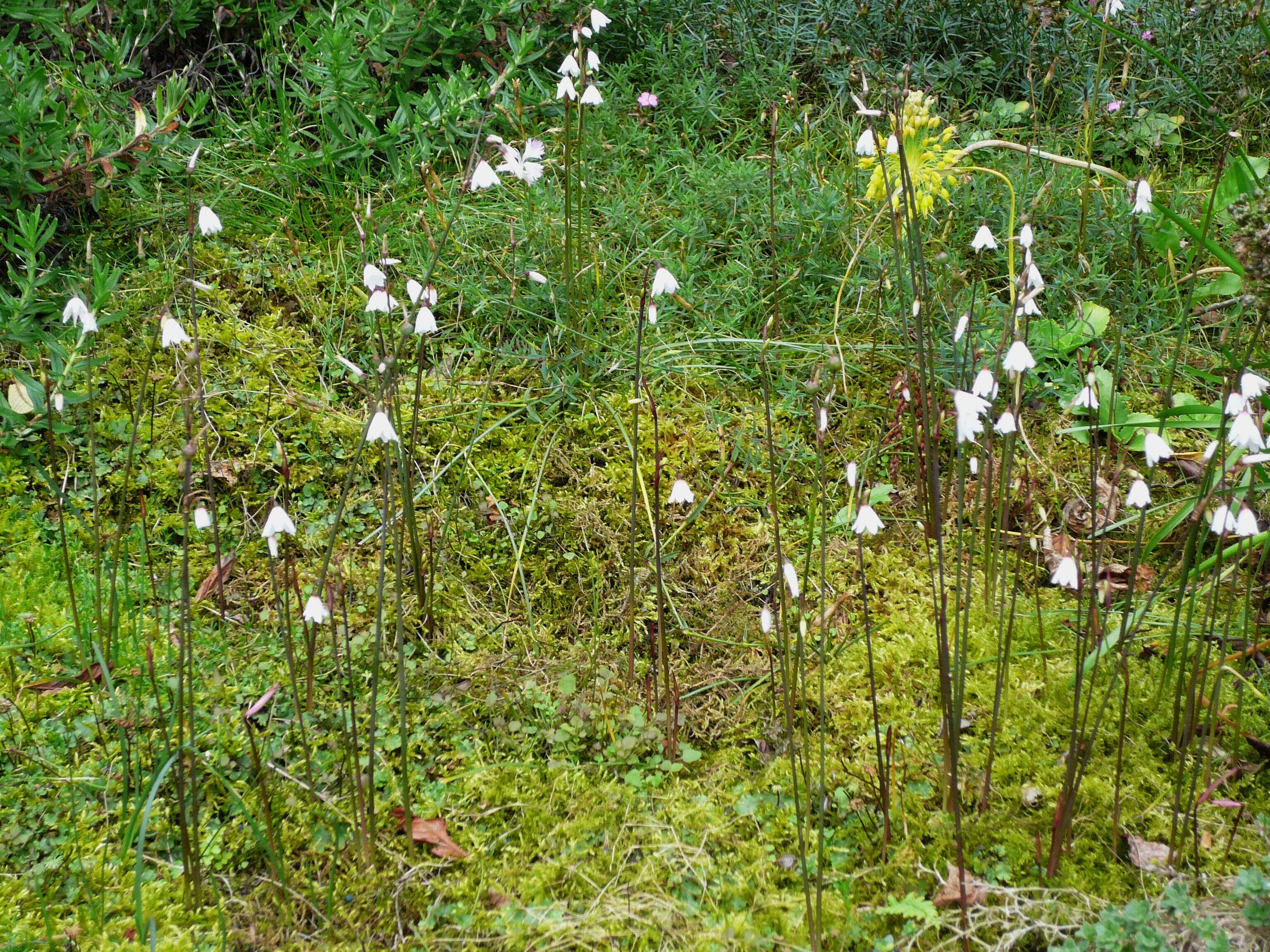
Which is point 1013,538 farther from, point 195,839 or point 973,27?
point 973,27

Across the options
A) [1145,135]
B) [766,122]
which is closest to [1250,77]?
[1145,135]

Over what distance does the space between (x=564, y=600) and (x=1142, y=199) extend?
2.02 m

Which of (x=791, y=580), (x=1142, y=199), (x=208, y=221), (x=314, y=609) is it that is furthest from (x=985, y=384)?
(x=208, y=221)

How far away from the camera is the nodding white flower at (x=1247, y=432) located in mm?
1759

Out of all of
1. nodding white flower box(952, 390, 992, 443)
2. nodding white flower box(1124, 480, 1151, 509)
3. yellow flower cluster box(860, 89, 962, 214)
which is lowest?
nodding white flower box(1124, 480, 1151, 509)

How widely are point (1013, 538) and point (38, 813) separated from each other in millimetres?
2725

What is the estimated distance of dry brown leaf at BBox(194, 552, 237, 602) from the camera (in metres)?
2.82

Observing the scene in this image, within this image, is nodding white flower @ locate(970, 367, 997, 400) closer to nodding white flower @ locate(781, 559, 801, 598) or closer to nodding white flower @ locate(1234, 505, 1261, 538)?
nodding white flower @ locate(1234, 505, 1261, 538)

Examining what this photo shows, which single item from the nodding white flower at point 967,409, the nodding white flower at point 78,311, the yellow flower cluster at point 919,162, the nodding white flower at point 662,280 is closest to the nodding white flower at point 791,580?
the nodding white flower at point 967,409

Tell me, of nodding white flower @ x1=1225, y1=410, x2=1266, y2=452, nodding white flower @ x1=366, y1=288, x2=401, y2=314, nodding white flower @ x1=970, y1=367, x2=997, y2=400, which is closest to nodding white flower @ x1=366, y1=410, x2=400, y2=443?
nodding white flower @ x1=366, y1=288, x2=401, y2=314

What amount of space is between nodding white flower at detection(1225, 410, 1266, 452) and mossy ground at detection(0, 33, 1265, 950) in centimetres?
85

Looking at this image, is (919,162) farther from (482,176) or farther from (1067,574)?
(1067,574)

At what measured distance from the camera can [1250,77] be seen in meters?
4.29

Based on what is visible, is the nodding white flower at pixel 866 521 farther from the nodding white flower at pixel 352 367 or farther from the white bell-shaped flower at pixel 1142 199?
the white bell-shaped flower at pixel 1142 199
